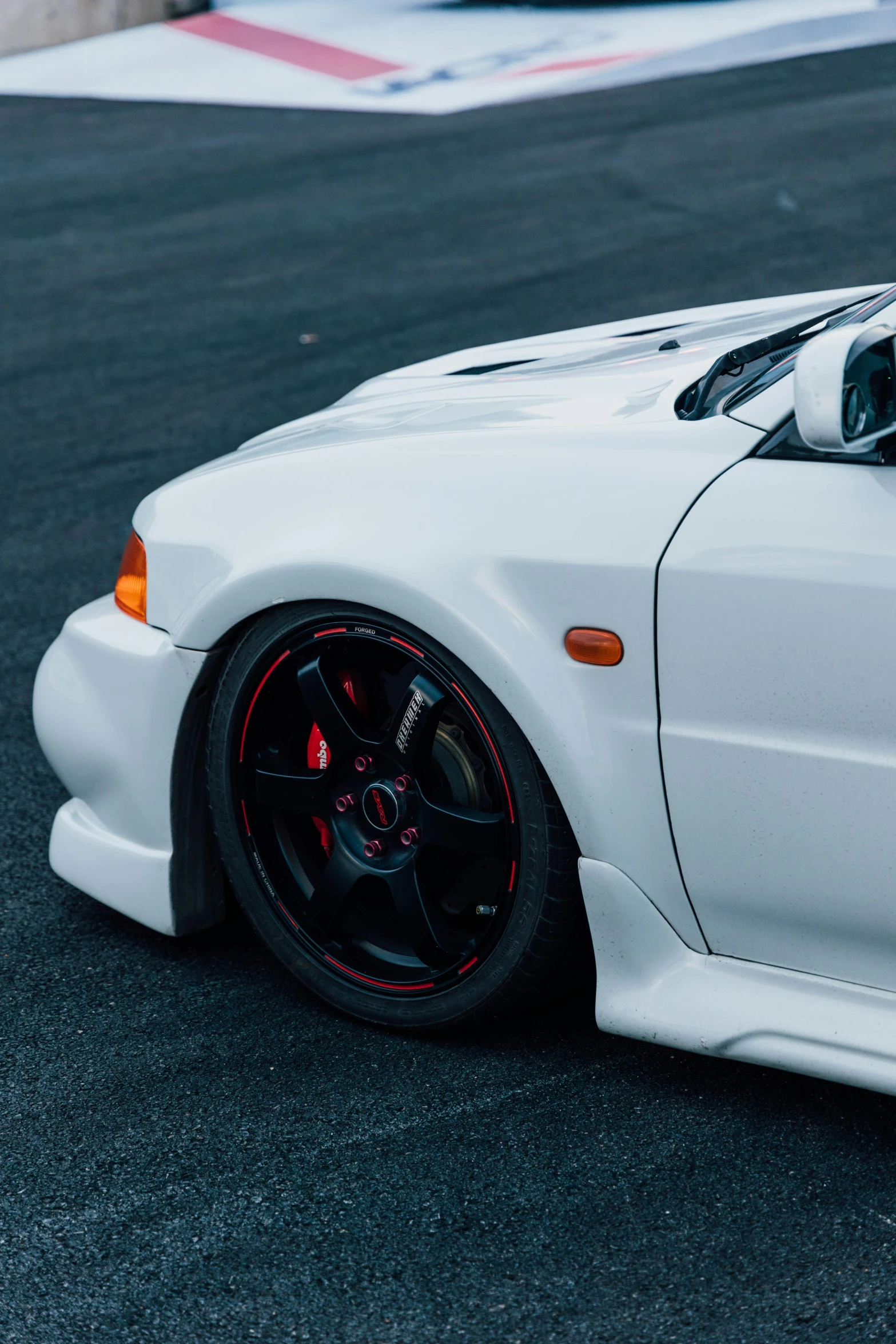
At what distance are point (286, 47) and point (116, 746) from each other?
15.9m

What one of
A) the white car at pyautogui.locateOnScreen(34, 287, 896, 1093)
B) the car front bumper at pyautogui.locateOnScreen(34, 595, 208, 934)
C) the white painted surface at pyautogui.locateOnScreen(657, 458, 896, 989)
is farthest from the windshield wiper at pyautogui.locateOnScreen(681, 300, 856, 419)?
the car front bumper at pyautogui.locateOnScreen(34, 595, 208, 934)

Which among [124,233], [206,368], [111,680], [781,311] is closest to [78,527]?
[206,368]

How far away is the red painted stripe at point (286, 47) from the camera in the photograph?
52.5ft

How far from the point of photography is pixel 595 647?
235 centimetres

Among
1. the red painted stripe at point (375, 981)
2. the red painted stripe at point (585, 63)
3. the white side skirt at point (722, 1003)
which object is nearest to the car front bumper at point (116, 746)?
the red painted stripe at point (375, 981)

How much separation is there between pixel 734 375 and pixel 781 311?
0.62m

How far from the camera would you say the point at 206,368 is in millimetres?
7324

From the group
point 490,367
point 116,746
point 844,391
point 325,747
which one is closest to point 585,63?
point 490,367

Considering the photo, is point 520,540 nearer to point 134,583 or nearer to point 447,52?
point 134,583

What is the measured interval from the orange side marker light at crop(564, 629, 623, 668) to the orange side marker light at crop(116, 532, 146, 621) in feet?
3.14

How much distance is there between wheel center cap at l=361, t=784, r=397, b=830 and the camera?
270 centimetres

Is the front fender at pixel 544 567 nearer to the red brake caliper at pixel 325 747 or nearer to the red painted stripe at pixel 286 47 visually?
the red brake caliper at pixel 325 747

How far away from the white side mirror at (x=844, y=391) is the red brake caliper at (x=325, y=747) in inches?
38.1

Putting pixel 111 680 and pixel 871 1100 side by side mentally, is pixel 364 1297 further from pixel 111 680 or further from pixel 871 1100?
pixel 111 680
